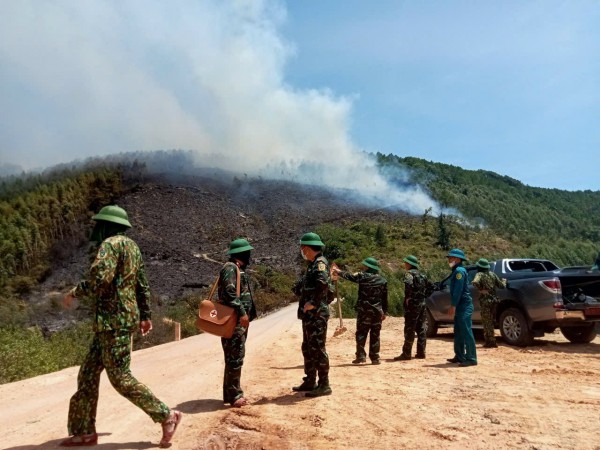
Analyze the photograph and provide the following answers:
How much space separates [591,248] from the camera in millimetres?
62219

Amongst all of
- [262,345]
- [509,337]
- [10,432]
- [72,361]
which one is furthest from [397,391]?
A: [72,361]

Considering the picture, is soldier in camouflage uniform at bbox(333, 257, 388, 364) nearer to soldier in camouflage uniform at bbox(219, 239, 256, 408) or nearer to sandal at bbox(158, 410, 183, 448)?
soldier in camouflage uniform at bbox(219, 239, 256, 408)

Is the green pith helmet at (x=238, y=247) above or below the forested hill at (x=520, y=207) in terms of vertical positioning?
below

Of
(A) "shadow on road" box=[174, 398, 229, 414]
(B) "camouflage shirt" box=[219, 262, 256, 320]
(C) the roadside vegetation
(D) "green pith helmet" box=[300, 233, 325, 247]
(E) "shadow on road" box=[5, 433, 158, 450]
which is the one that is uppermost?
(C) the roadside vegetation

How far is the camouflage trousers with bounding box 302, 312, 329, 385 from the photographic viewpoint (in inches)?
240

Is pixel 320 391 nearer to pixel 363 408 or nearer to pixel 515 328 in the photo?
pixel 363 408

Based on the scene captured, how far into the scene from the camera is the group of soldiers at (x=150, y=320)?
4.17 metres

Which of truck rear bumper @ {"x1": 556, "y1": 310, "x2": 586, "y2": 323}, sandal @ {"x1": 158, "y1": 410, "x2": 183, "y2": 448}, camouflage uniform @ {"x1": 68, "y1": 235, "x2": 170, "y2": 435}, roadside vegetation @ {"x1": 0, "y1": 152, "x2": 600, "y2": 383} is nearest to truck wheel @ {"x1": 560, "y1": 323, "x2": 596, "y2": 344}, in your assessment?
truck rear bumper @ {"x1": 556, "y1": 310, "x2": 586, "y2": 323}

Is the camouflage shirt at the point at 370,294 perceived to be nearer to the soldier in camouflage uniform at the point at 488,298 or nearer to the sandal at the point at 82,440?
the soldier in camouflage uniform at the point at 488,298

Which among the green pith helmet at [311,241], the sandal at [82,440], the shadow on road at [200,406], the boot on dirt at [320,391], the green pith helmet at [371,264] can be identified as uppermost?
the green pith helmet at [371,264]

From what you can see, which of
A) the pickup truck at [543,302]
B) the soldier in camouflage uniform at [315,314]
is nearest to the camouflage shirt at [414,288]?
the pickup truck at [543,302]

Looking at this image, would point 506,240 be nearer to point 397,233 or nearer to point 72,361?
point 397,233

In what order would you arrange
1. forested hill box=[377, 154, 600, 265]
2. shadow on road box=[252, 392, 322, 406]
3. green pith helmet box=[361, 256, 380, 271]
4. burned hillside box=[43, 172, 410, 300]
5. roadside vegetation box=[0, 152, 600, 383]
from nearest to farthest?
shadow on road box=[252, 392, 322, 406], green pith helmet box=[361, 256, 380, 271], roadside vegetation box=[0, 152, 600, 383], burned hillside box=[43, 172, 410, 300], forested hill box=[377, 154, 600, 265]

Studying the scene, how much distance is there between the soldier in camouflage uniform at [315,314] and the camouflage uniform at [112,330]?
2243 mm
